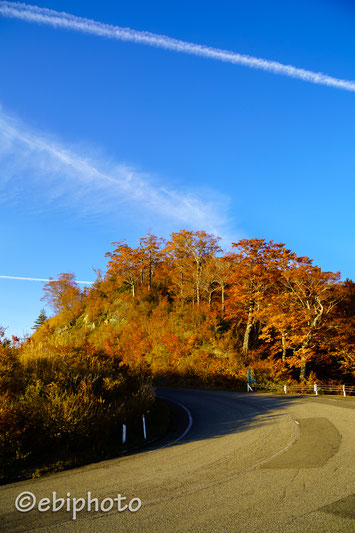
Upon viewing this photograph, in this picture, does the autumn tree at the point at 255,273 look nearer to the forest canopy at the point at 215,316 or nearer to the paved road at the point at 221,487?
the forest canopy at the point at 215,316

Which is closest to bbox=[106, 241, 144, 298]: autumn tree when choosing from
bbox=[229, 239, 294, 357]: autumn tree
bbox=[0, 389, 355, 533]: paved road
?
bbox=[229, 239, 294, 357]: autumn tree

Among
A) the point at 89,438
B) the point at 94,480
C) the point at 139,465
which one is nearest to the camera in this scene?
the point at 94,480

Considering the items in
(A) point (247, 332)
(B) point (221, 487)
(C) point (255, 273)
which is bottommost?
(B) point (221, 487)

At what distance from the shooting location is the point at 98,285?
59344 mm

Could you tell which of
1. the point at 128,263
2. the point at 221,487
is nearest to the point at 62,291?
the point at 128,263

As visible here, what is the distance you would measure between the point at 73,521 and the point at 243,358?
95.2 feet

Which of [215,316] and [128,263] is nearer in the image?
[215,316]

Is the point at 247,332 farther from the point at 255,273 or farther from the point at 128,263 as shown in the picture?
the point at 128,263

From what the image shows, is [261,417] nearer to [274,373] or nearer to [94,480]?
[94,480]

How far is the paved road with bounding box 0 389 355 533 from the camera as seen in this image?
17.2 feet

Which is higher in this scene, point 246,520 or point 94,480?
point 246,520

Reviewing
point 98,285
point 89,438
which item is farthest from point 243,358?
point 98,285

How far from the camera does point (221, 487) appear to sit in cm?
677

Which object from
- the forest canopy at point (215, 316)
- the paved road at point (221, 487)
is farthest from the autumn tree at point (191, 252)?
the paved road at point (221, 487)
